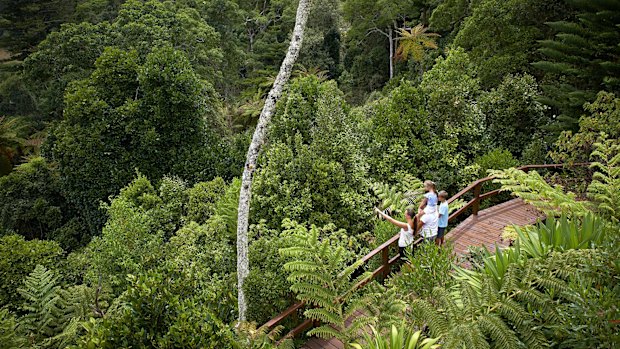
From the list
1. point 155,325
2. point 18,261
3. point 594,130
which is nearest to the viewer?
point 155,325

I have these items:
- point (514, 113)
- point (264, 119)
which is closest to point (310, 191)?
point (264, 119)

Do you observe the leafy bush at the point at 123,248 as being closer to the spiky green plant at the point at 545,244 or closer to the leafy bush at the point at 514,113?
the spiky green plant at the point at 545,244

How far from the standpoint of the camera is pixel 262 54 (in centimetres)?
2720

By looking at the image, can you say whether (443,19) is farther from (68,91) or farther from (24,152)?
(24,152)

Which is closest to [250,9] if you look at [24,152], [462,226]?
[24,152]

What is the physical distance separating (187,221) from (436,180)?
17.6 ft

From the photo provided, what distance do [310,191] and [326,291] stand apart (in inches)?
116

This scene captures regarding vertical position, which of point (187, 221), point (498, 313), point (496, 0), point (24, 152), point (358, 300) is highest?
point (496, 0)

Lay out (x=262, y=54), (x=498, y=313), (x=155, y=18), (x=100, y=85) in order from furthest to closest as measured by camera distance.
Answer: (x=262, y=54)
(x=155, y=18)
(x=100, y=85)
(x=498, y=313)

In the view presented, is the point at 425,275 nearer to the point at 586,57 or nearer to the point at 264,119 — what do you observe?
the point at 264,119

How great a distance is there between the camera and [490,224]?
7.72 m

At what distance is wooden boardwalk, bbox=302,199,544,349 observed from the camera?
23.4 ft

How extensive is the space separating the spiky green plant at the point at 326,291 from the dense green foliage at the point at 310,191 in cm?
2

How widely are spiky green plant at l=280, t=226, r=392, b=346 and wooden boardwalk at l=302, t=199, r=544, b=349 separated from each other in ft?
7.67
